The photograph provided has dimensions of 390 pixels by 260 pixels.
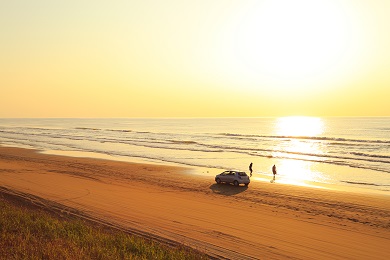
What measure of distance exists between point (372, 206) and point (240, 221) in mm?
10559

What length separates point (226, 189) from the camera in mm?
28016

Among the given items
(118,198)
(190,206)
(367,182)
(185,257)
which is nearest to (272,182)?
(367,182)

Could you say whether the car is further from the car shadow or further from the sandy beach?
the sandy beach

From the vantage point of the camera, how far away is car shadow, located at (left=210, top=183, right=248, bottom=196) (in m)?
26.9

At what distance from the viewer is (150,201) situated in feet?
75.9

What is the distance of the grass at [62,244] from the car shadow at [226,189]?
13.5 metres

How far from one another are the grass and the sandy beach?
123 inches

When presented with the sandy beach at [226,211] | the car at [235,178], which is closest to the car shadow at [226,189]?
the sandy beach at [226,211]

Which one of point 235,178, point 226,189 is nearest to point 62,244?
point 226,189

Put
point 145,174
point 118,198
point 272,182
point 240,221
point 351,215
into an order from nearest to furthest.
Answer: point 240,221 < point 351,215 < point 118,198 < point 272,182 < point 145,174

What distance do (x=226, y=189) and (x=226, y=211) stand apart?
284 inches

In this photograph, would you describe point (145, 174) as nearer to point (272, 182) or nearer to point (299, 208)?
point (272, 182)

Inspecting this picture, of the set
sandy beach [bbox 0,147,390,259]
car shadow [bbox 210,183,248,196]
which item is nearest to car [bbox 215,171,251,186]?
car shadow [bbox 210,183,248,196]

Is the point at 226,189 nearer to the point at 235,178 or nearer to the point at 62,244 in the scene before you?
the point at 235,178
